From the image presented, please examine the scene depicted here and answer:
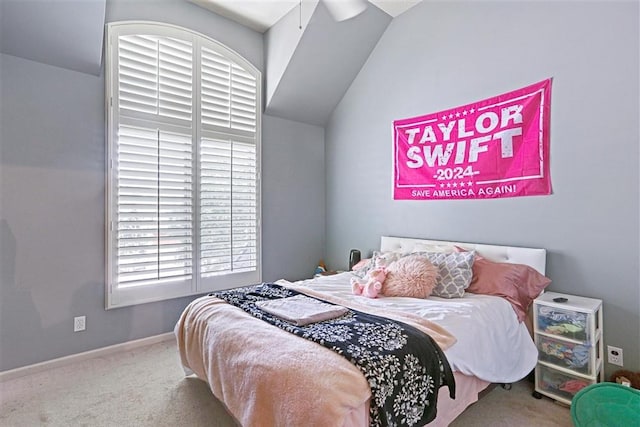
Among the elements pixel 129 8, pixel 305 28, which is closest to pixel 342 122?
pixel 305 28

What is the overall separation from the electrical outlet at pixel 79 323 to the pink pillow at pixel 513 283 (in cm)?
315

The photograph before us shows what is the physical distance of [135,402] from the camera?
2102mm

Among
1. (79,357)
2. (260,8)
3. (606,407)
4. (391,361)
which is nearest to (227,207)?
(79,357)

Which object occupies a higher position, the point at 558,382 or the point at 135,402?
the point at 558,382

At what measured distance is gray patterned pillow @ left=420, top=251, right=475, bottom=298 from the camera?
7.56ft

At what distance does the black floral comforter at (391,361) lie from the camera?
1.32 meters

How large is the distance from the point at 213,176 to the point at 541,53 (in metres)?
3.08

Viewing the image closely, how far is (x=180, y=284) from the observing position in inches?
125

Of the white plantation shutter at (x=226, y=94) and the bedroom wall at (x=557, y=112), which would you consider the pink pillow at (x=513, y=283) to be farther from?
the white plantation shutter at (x=226, y=94)

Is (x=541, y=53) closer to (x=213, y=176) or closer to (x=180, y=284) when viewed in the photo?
(x=213, y=176)

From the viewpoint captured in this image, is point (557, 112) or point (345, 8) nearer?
point (557, 112)

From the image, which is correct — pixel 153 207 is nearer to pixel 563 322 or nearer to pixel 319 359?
pixel 319 359

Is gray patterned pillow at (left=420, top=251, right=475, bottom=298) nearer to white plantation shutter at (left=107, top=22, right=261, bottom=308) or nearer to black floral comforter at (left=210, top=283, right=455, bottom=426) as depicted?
black floral comforter at (left=210, top=283, right=455, bottom=426)

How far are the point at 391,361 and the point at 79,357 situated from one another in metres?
2.72
